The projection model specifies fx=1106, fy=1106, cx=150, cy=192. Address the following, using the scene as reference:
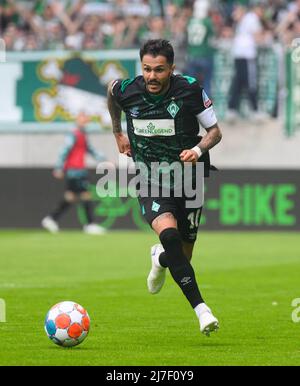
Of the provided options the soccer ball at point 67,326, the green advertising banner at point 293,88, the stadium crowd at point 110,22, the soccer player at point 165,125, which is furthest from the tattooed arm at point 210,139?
the stadium crowd at point 110,22

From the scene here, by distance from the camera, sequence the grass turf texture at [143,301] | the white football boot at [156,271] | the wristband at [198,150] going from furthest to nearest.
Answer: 1. the white football boot at [156,271]
2. the wristband at [198,150]
3. the grass turf texture at [143,301]

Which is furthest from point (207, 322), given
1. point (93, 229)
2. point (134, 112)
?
point (93, 229)

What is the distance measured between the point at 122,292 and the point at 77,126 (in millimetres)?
11708

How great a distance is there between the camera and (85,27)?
25.6m

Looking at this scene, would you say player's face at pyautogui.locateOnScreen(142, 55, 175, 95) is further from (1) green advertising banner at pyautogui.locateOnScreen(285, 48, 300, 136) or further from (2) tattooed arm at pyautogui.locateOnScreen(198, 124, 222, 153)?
(1) green advertising banner at pyautogui.locateOnScreen(285, 48, 300, 136)

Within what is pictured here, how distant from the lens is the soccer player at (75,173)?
24.1m

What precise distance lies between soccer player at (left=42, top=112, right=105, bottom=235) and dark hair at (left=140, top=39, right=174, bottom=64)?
48.6 feet

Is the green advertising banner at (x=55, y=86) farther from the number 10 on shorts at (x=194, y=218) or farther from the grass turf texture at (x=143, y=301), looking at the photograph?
the number 10 on shorts at (x=194, y=218)

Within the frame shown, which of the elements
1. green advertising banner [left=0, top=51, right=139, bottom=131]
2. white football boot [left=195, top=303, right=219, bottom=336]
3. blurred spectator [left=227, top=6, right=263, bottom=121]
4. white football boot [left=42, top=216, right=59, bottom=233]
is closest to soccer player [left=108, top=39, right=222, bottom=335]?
white football boot [left=195, top=303, right=219, bottom=336]

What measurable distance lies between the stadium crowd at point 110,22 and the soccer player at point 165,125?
14622 mm

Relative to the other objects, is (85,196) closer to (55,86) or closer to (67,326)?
(55,86)

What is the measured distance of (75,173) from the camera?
2438 centimetres

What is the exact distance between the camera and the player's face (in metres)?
9.23

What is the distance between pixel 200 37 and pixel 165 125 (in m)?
14.7
